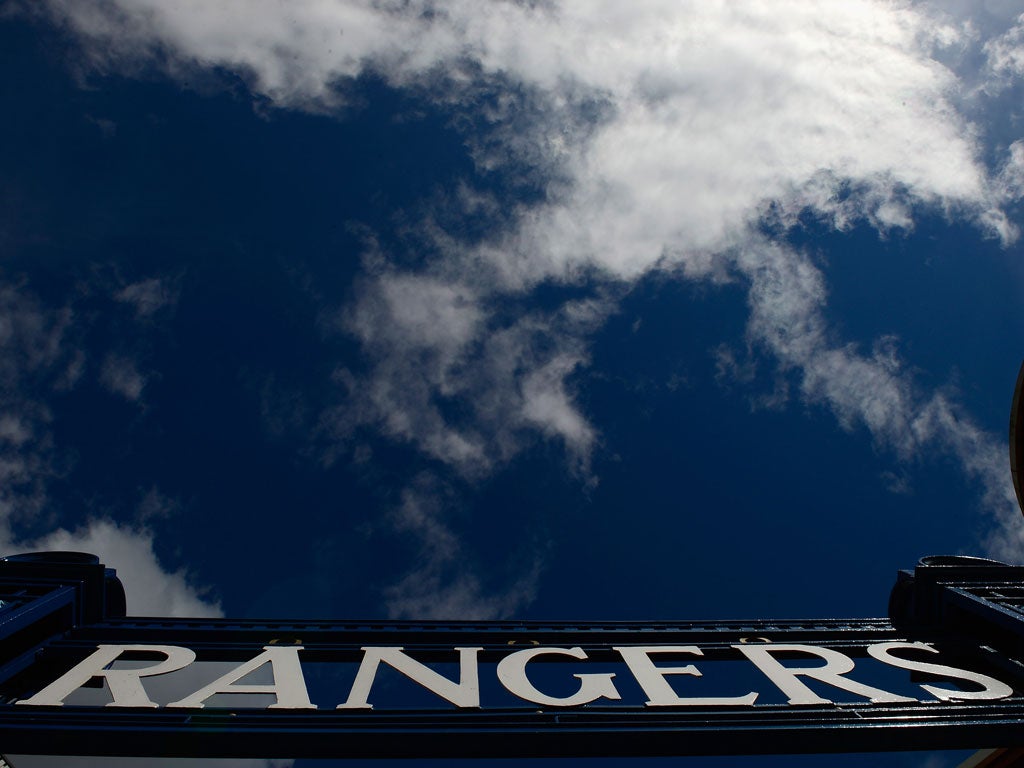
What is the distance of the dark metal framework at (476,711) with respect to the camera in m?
10.3

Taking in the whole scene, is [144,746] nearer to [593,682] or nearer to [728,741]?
[593,682]

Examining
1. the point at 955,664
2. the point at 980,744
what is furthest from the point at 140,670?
the point at 955,664

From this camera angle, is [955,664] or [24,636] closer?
[24,636]

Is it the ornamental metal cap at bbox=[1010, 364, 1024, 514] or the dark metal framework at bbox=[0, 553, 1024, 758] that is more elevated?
the ornamental metal cap at bbox=[1010, 364, 1024, 514]

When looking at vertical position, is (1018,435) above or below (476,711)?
above

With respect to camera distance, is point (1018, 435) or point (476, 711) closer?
point (476, 711)

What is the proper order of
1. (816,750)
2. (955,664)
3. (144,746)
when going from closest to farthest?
(144,746) < (816,750) < (955,664)

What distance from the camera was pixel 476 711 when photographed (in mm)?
11219

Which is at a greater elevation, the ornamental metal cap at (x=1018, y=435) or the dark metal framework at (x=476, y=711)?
the ornamental metal cap at (x=1018, y=435)

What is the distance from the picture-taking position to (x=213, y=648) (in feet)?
44.8

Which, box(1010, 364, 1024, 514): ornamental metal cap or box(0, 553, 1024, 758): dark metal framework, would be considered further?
box(1010, 364, 1024, 514): ornamental metal cap

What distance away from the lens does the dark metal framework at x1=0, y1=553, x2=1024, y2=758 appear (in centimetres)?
1034

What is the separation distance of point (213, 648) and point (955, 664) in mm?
14318

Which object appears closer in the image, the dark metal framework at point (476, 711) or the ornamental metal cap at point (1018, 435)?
the dark metal framework at point (476, 711)
